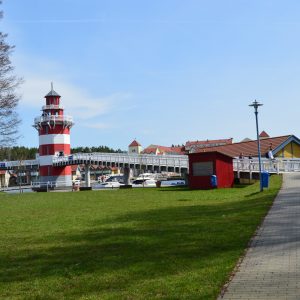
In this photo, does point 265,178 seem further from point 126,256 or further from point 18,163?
point 18,163

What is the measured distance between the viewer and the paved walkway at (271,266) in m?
6.47

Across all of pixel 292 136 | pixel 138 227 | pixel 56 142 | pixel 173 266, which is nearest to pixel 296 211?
pixel 138 227

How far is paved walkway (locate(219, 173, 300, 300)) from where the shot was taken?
6.47 m

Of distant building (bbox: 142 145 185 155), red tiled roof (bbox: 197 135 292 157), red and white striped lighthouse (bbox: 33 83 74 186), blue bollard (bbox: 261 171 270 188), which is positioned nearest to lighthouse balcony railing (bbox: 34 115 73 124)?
red and white striped lighthouse (bbox: 33 83 74 186)

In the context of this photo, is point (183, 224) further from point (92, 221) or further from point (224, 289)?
point (224, 289)

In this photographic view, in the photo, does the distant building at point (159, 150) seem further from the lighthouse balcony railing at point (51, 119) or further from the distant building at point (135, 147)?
the lighthouse balcony railing at point (51, 119)

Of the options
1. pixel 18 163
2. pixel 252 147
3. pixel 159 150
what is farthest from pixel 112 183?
pixel 159 150

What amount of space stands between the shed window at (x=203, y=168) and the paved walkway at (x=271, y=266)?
23677mm

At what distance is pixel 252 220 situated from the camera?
1370 centimetres

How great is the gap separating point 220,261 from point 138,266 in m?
1.45

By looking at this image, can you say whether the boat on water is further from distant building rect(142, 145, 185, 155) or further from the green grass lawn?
distant building rect(142, 145, 185, 155)

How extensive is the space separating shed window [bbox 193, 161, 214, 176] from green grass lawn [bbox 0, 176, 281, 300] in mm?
20487

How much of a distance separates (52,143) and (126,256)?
6853 centimetres

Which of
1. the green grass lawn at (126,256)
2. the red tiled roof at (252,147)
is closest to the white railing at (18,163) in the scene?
the red tiled roof at (252,147)
